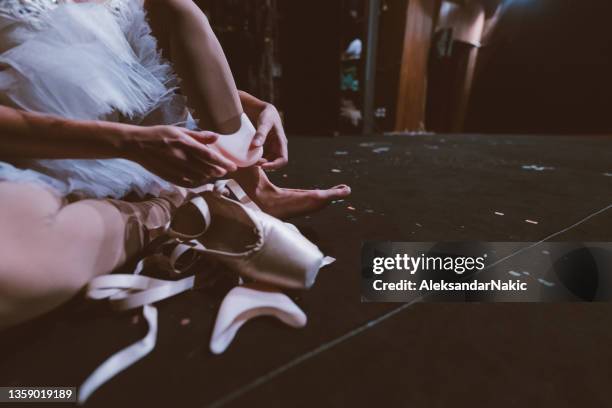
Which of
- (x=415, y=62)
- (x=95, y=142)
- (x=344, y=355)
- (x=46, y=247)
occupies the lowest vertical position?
(x=344, y=355)

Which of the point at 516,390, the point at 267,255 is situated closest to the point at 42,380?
the point at 267,255

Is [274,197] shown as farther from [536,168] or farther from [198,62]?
[536,168]

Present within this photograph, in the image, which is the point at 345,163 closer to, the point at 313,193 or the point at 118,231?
the point at 313,193

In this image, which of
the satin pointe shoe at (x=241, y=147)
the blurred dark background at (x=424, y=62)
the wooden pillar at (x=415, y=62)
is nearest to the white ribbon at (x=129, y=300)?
the satin pointe shoe at (x=241, y=147)

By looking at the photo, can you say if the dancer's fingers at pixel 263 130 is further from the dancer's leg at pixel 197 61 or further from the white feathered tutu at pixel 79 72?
A: the white feathered tutu at pixel 79 72

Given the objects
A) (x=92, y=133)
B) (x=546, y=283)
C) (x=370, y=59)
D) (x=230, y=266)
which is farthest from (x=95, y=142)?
(x=370, y=59)

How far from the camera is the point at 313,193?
788mm

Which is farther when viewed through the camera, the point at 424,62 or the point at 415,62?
the point at 424,62

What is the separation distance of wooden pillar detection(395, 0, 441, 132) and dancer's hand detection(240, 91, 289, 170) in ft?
12.9

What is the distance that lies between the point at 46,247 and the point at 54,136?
15 cm

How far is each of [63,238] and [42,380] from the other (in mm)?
161

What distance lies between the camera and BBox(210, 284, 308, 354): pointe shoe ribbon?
0.43 meters

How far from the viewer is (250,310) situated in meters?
0.46

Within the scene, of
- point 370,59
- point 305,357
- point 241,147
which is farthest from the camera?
point 370,59
